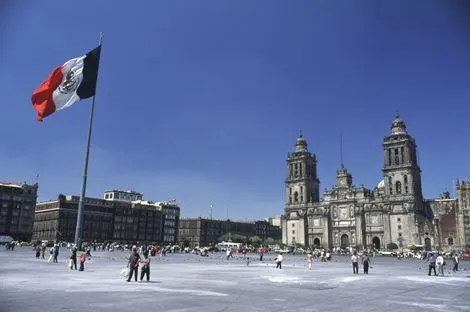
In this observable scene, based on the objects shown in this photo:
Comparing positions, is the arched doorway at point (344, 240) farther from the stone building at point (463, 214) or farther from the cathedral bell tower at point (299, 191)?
the stone building at point (463, 214)

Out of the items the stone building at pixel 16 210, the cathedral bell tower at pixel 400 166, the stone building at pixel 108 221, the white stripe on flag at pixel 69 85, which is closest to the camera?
the white stripe on flag at pixel 69 85

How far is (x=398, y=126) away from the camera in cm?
12438

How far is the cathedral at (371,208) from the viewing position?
114562mm

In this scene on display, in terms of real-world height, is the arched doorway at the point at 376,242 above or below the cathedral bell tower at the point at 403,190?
below

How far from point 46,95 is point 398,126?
11178cm

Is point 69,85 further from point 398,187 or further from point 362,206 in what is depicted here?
point 362,206

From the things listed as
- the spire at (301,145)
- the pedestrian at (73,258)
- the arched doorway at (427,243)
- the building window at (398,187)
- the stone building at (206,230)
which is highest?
the spire at (301,145)

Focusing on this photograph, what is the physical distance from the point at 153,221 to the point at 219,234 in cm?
2792

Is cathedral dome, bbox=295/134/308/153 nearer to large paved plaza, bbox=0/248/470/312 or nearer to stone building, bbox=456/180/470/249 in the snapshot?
stone building, bbox=456/180/470/249

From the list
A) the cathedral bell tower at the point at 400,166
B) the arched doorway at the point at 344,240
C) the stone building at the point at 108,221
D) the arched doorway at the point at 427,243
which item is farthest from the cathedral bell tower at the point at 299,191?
the stone building at the point at 108,221

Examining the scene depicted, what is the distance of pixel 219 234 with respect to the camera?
17050cm

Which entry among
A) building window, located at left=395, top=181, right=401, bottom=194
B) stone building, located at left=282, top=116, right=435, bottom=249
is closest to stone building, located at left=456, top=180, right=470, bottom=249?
stone building, located at left=282, top=116, right=435, bottom=249

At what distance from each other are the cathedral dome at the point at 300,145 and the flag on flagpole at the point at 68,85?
115 metres

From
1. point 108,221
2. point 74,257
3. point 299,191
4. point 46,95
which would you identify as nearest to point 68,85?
point 46,95
